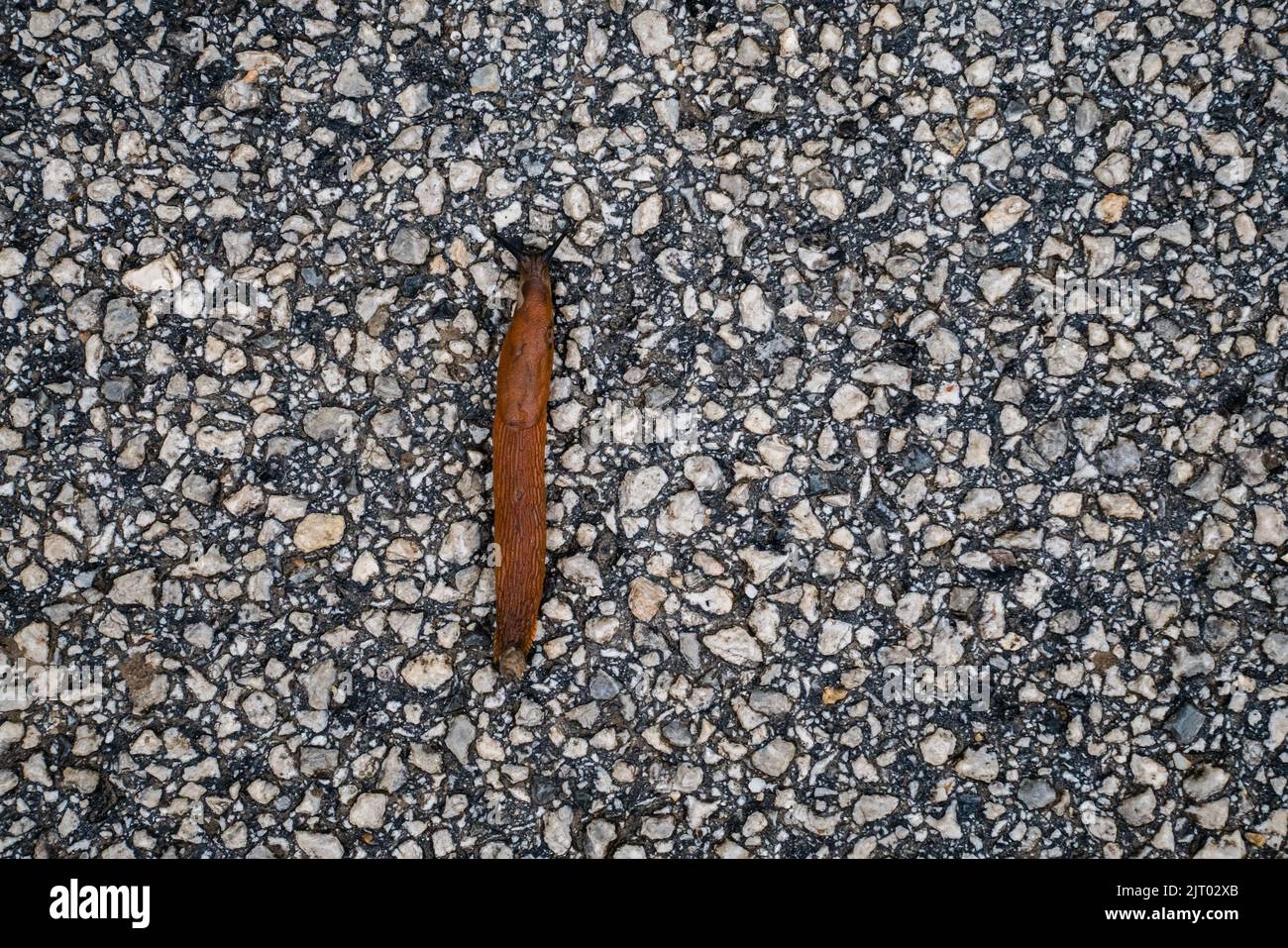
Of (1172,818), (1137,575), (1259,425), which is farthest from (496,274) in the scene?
(1172,818)

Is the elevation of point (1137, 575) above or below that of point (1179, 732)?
above

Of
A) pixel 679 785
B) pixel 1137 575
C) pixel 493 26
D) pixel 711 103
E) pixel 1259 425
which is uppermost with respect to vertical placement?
pixel 493 26

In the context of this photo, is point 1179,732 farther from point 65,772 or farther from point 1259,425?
point 65,772

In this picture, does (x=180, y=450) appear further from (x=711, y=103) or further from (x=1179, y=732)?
(x=1179, y=732)

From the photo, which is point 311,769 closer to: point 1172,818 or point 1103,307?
point 1172,818

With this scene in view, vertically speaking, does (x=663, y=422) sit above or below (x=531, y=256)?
below
